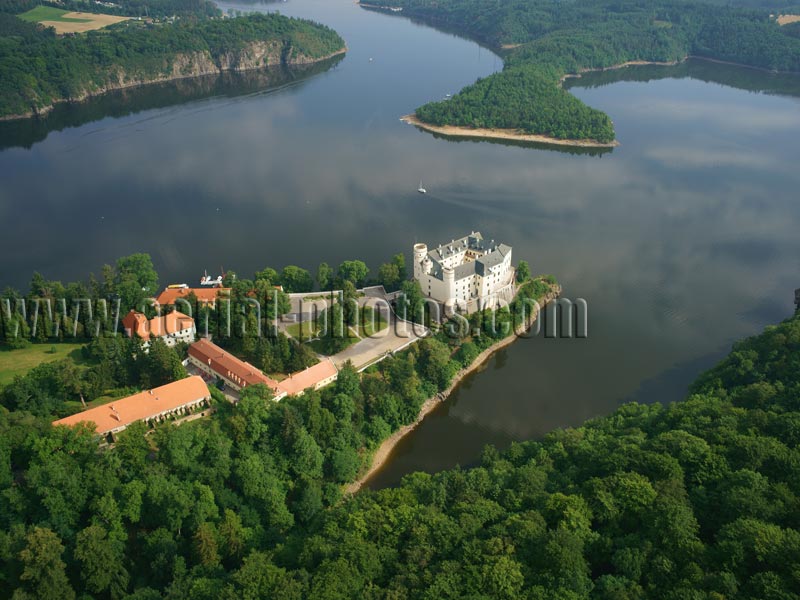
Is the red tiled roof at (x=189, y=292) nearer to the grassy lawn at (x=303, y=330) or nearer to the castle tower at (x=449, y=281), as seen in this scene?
the grassy lawn at (x=303, y=330)

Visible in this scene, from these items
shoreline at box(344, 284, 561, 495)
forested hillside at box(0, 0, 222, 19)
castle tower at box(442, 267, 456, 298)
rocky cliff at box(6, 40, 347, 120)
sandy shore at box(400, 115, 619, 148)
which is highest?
forested hillside at box(0, 0, 222, 19)

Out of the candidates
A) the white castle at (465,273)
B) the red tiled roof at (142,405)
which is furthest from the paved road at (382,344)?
the red tiled roof at (142,405)

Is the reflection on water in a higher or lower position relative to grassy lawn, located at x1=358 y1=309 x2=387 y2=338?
higher

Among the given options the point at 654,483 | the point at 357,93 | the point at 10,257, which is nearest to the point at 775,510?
the point at 654,483

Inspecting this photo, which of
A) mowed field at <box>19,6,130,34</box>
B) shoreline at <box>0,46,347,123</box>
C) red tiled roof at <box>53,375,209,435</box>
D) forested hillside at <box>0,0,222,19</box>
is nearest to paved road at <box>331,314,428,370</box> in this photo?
red tiled roof at <box>53,375,209,435</box>

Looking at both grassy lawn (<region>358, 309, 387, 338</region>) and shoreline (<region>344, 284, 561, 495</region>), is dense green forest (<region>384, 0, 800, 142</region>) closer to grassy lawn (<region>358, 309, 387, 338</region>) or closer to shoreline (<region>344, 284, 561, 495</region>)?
shoreline (<region>344, 284, 561, 495</region>)

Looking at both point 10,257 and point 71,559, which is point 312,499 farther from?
point 10,257
